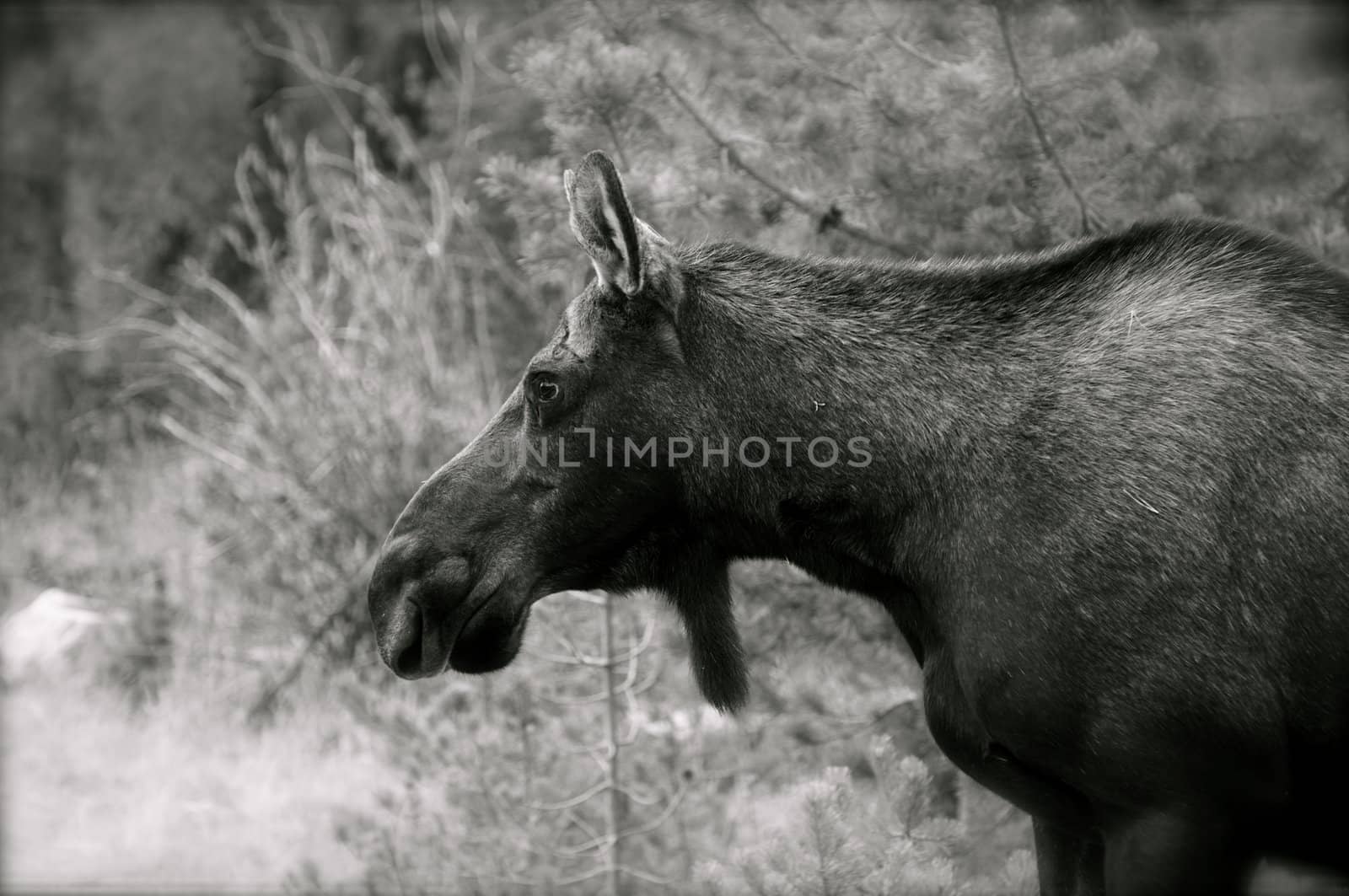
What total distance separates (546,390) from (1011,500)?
45.7 inches

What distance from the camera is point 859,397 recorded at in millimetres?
3197

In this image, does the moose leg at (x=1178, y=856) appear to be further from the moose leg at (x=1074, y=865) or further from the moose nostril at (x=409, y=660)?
the moose nostril at (x=409, y=660)

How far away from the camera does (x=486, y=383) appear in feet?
28.6

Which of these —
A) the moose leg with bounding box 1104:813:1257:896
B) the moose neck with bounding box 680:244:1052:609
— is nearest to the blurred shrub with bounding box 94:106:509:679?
the moose neck with bounding box 680:244:1052:609

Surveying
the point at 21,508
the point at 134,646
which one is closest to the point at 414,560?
the point at 134,646

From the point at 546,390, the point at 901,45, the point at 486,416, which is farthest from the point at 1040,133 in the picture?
the point at 486,416

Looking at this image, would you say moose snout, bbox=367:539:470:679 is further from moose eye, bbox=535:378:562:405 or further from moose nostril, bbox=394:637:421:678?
moose eye, bbox=535:378:562:405

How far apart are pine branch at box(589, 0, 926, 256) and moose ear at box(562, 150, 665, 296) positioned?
1.45 m

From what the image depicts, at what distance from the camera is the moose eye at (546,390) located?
329 cm

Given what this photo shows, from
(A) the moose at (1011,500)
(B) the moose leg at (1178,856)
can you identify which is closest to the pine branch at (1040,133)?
(A) the moose at (1011,500)

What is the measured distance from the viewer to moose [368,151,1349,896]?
2738 millimetres

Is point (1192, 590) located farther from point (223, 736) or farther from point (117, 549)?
point (117, 549)

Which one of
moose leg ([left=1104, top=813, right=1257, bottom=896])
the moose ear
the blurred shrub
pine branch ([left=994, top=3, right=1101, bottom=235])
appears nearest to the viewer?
moose leg ([left=1104, top=813, right=1257, bottom=896])

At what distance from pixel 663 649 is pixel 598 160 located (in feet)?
10.0
